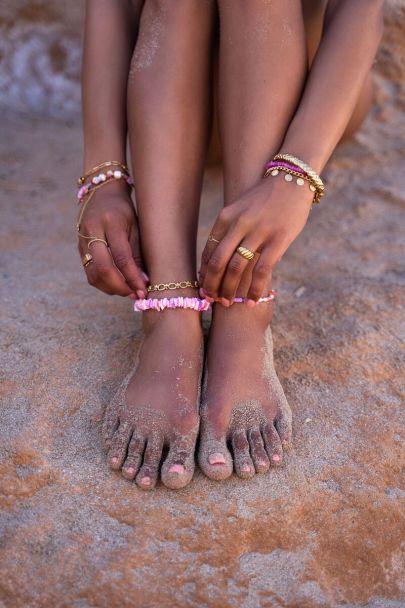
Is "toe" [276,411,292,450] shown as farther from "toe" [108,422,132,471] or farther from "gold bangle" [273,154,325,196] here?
"gold bangle" [273,154,325,196]

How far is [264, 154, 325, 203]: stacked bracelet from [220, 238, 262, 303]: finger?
143 mm

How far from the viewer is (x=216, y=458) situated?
109cm

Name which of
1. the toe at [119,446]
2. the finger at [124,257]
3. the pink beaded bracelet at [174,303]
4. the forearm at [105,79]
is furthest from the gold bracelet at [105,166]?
the toe at [119,446]

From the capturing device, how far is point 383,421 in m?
1.23

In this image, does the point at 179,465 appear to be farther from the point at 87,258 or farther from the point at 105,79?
the point at 105,79

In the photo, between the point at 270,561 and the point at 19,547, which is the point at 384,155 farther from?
the point at 19,547

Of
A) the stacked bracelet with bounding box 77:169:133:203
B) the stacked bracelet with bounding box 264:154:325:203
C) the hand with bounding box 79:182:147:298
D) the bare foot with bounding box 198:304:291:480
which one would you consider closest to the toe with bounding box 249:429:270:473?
the bare foot with bounding box 198:304:291:480

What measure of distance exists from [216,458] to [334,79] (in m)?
0.75

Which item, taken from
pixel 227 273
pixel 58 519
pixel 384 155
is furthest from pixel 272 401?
pixel 384 155

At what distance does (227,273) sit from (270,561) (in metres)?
0.48

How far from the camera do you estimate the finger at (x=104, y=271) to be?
1.20 m

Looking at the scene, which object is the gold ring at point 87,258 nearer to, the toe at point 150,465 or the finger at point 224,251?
the finger at point 224,251

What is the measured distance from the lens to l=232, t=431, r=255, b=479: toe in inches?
43.2

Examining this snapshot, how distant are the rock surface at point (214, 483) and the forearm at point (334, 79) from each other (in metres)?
0.43
